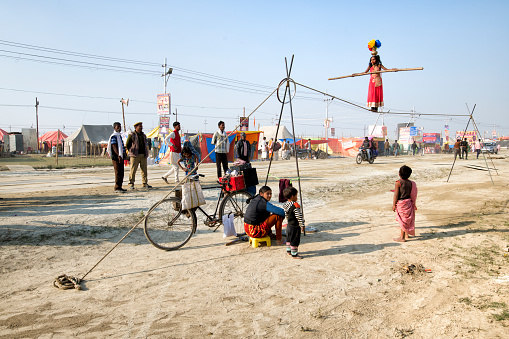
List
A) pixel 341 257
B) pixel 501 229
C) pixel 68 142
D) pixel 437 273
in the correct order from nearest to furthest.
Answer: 1. pixel 437 273
2. pixel 341 257
3. pixel 501 229
4. pixel 68 142

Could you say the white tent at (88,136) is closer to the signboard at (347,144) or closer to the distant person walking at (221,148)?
the signboard at (347,144)

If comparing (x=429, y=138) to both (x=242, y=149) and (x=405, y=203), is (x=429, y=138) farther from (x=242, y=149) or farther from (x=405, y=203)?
(x=405, y=203)

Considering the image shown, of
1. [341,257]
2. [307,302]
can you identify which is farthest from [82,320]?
[341,257]

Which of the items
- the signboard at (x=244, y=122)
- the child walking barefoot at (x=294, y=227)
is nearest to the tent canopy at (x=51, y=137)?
the signboard at (x=244, y=122)

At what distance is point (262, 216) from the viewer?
18.7 feet

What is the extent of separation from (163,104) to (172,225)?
24483 millimetres

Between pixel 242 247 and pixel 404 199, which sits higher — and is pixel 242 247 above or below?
below

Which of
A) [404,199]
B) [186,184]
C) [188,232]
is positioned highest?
[186,184]

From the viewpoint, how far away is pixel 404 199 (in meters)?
6.27

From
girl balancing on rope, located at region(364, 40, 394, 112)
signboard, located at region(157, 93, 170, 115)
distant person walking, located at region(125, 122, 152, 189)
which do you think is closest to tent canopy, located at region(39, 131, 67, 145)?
signboard, located at region(157, 93, 170, 115)

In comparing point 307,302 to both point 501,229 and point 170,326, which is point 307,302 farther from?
point 501,229

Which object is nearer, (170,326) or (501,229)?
(170,326)

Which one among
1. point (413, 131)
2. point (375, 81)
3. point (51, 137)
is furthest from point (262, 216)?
point (413, 131)

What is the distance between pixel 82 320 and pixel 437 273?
4498 mm
